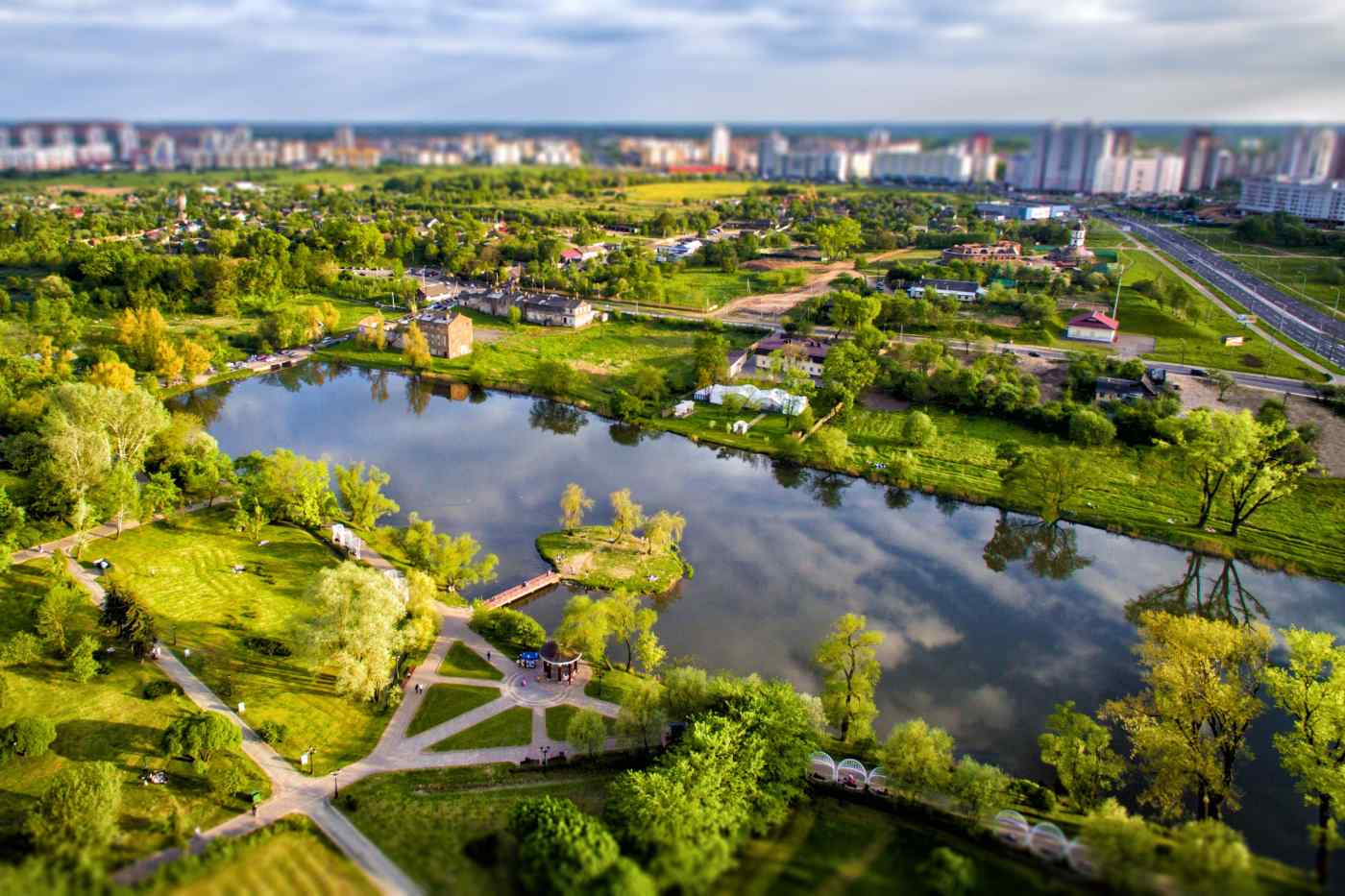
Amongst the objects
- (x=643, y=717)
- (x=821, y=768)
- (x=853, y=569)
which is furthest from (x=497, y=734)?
(x=853, y=569)

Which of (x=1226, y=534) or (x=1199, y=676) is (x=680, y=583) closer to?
(x=1199, y=676)

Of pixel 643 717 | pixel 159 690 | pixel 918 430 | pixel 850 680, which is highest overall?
pixel 918 430

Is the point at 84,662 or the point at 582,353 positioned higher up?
the point at 582,353

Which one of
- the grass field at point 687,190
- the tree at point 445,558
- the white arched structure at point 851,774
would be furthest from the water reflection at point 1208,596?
the grass field at point 687,190

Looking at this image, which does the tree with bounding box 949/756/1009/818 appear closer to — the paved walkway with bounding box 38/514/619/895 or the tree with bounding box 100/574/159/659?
the paved walkway with bounding box 38/514/619/895

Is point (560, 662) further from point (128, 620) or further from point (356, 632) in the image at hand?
point (128, 620)

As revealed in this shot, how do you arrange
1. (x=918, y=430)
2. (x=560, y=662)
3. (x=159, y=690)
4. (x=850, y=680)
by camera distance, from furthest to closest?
(x=918, y=430), (x=560, y=662), (x=850, y=680), (x=159, y=690)

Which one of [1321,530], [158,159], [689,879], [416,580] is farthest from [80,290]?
[158,159]

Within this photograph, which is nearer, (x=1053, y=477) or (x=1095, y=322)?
(x=1053, y=477)
